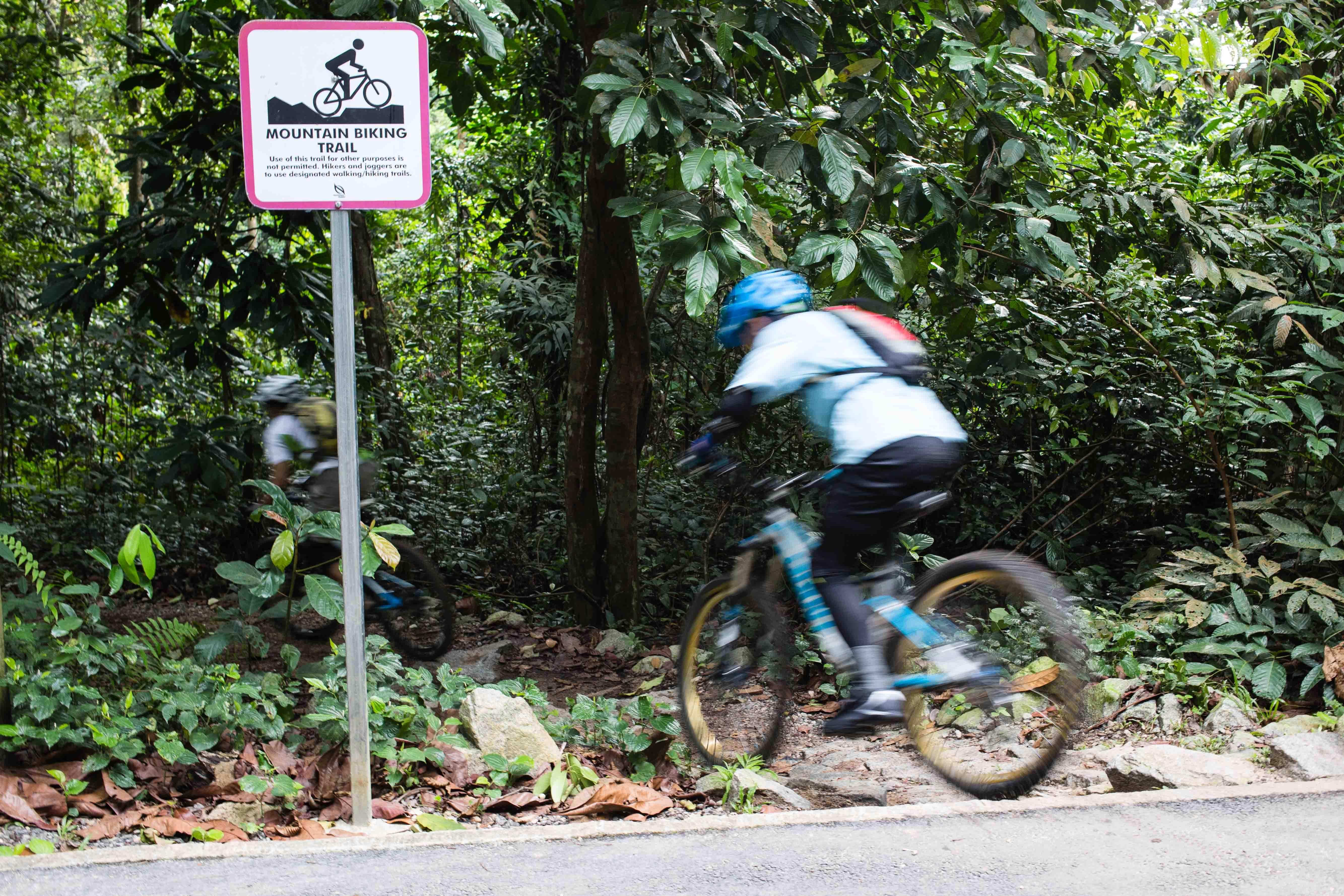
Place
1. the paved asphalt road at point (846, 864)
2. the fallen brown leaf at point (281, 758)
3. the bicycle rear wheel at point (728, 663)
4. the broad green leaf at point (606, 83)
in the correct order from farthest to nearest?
the broad green leaf at point (606, 83) < the bicycle rear wheel at point (728, 663) < the fallen brown leaf at point (281, 758) < the paved asphalt road at point (846, 864)

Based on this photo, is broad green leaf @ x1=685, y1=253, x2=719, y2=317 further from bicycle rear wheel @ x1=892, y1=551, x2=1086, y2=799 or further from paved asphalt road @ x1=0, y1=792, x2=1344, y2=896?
paved asphalt road @ x1=0, y1=792, x2=1344, y2=896

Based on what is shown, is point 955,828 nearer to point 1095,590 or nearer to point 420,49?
point 420,49

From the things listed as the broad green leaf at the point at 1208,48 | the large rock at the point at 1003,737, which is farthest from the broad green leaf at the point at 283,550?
the broad green leaf at the point at 1208,48

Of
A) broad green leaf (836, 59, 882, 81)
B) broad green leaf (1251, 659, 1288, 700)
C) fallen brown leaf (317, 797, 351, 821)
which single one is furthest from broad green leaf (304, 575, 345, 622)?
broad green leaf (1251, 659, 1288, 700)

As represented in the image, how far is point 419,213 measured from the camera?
40.0 ft

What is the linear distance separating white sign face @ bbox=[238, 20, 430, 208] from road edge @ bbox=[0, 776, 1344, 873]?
6.62 feet

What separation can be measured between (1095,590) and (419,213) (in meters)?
8.62

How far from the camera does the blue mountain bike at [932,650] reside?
3.48 metres

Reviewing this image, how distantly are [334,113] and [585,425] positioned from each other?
451 centimetres

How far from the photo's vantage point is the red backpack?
11.6 ft

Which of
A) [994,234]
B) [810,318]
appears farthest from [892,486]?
[994,234]

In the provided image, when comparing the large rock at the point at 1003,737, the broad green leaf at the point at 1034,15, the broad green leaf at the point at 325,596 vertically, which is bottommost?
the large rock at the point at 1003,737

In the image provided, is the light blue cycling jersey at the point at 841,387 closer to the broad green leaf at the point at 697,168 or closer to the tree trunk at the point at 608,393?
the broad green leaf at the point at 697,168

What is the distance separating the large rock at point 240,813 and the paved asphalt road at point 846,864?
0.52 metres
